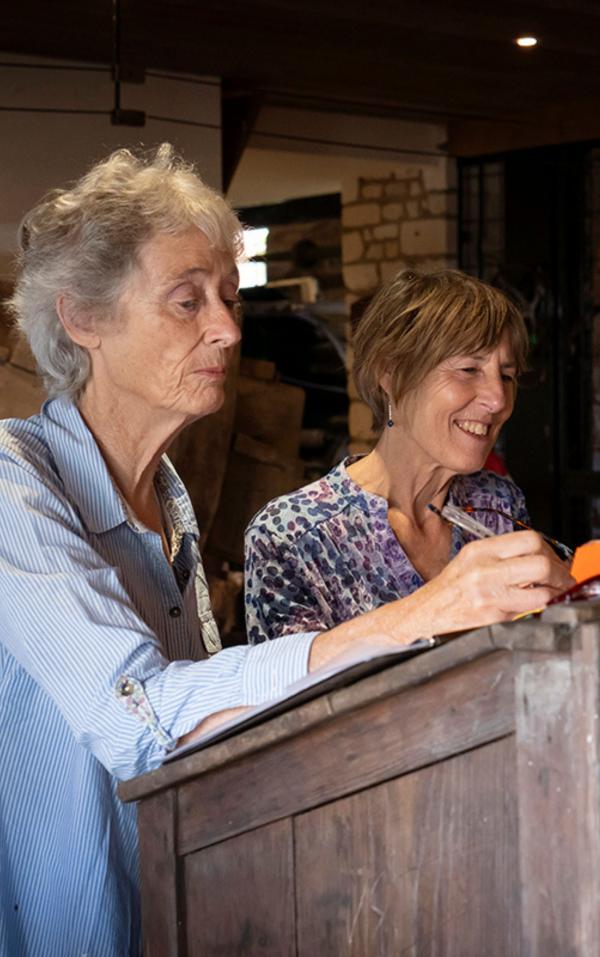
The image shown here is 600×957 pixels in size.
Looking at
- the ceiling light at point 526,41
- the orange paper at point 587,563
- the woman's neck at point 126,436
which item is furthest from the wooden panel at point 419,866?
the ceiling light at point 526,41

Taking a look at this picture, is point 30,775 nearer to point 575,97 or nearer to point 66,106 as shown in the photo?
point 66,106

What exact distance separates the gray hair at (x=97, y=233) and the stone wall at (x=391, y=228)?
541 centimetres

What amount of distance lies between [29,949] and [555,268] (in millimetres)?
6659

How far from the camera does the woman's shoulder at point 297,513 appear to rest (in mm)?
2547

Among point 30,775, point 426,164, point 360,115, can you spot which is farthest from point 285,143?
point 30,775

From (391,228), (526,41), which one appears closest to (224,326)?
(526,41)

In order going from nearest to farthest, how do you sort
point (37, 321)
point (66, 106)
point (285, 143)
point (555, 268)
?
1. point (37, 321)
2. point (66, 106)
3. point (285, 143)
4. point (555, 268)

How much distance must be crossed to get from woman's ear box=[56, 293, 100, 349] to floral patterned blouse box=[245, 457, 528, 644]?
70 centimetres

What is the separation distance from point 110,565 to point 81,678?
0.66 ft

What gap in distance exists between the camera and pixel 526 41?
603 cm

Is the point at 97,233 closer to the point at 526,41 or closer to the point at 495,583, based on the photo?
the point at 495,583

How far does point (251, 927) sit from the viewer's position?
4.50 ft

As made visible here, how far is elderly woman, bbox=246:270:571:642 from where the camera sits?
2512 millimetres

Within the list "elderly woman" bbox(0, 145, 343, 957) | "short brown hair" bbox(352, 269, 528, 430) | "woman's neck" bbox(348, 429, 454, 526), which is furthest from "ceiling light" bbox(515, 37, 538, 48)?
"elderly woman" bbox(0, 145, 343, 957)
